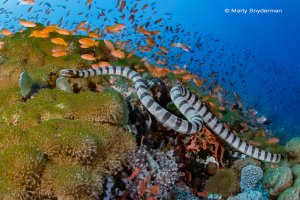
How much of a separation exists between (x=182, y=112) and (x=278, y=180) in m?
1.96

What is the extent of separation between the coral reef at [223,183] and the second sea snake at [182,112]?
0.86 m

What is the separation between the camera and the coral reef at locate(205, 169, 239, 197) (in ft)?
16.9

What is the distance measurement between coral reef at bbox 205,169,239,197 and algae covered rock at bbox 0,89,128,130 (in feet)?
6.51

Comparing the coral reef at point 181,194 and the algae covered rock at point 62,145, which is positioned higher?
the algae covered rock at point 62,145

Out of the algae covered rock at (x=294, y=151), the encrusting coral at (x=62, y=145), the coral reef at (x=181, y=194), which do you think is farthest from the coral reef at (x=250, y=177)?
the encrusting coral at (x=62, y=145)

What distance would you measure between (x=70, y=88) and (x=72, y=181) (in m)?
2.15

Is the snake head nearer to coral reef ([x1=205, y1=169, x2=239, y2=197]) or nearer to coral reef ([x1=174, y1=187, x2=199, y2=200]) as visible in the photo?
coral reef ([x1=174, y1=187, x2=199, y2=200])

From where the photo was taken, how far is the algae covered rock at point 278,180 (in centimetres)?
534

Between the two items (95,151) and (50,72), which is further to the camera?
(50,72)

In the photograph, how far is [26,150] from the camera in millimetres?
3070

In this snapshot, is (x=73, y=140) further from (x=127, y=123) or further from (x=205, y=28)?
(x=205, y=28)

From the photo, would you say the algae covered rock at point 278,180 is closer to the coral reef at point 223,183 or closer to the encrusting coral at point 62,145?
the coral reef at point 223,183

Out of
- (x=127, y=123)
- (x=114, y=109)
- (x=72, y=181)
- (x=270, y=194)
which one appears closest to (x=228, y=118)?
(x=270, y=194)

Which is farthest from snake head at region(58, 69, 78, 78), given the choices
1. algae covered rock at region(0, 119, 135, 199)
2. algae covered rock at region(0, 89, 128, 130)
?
algae covered rock at region(0, 119, 135, 199)
